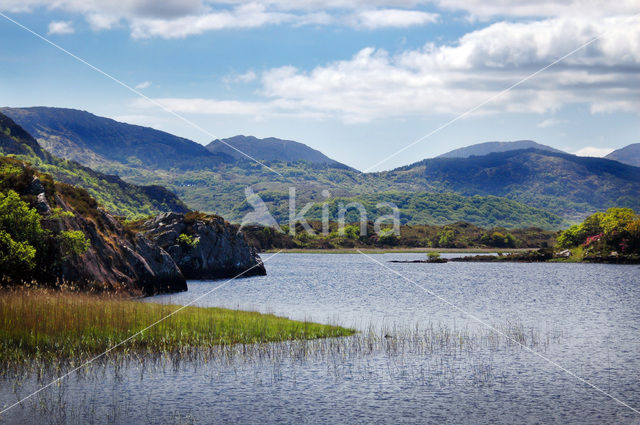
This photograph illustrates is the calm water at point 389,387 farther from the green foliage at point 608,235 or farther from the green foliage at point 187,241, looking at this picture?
the green foliage at point 608,235

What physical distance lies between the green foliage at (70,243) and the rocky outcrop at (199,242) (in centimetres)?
3991

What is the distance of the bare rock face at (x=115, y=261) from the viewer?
5197 cm

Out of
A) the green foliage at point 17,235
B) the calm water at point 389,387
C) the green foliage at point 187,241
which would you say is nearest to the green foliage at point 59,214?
the green foliage at point 17,235

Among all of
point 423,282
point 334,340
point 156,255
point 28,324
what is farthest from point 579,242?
point 28,324

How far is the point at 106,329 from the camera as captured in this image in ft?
110

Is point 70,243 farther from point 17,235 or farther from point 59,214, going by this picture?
point 17,235

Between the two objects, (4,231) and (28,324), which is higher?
(4,231)

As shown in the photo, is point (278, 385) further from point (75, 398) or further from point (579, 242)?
point (579, 242)

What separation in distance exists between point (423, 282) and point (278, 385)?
75.0 meters

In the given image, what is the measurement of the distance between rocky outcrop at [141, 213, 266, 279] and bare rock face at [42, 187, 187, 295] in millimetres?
17068

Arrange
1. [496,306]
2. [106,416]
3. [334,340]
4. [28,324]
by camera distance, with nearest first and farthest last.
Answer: [106,416] < [28,324] < [334,340] < [496,306]

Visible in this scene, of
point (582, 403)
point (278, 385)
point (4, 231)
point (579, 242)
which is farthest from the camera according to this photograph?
point (579, 242)

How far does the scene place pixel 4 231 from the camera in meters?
42.8

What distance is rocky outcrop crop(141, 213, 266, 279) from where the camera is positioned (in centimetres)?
9256
